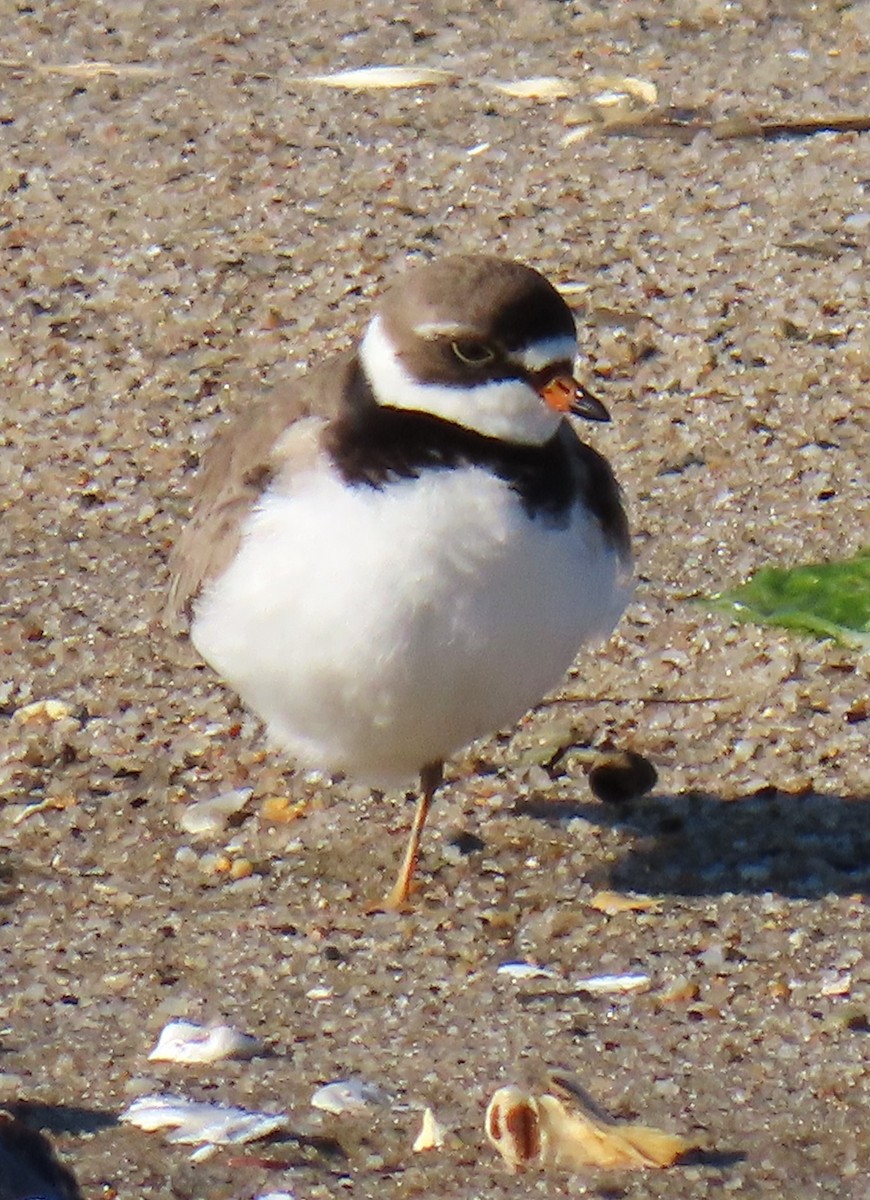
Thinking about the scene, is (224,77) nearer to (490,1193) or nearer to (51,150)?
(51,150)

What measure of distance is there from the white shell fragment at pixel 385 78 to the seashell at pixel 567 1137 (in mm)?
4277

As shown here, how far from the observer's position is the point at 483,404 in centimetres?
425

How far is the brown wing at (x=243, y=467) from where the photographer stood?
4.37m

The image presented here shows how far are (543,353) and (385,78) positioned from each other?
316cm

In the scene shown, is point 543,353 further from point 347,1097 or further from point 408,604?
point 347,1097

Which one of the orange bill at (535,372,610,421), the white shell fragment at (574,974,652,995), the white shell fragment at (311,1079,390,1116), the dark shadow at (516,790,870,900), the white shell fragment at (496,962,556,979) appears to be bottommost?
the dark shadow at (516,790,870,900)

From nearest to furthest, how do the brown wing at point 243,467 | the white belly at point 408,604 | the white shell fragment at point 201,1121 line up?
the white shell fragment at point 201,1121
the white belly at point 408,604
the brown wing at point 243,467

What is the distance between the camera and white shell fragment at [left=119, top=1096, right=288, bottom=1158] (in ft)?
11.7

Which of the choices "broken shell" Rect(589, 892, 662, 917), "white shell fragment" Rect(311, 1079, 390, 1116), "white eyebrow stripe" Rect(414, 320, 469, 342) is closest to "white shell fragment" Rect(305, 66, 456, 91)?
"white eyebrow stripe" Rect(414, 320, 469, 342)

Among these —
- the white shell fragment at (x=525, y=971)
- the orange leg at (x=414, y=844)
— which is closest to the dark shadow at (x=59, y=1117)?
the white shell fragment at (x=525, y=971)

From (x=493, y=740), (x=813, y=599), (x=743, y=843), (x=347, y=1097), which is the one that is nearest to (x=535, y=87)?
(x=813, y=599)

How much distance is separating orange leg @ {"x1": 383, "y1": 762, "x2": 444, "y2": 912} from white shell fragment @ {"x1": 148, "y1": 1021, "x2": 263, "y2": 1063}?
61 cm

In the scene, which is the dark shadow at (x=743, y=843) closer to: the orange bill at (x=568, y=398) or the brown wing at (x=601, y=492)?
the brown wing at (x=601, y=492)

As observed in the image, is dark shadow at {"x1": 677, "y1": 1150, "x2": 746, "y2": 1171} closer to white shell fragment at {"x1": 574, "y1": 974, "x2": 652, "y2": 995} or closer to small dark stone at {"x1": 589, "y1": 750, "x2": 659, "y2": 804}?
white shell fragment at {"x1": 574, "y1": 974, "x2": 652, "y2": 995}
